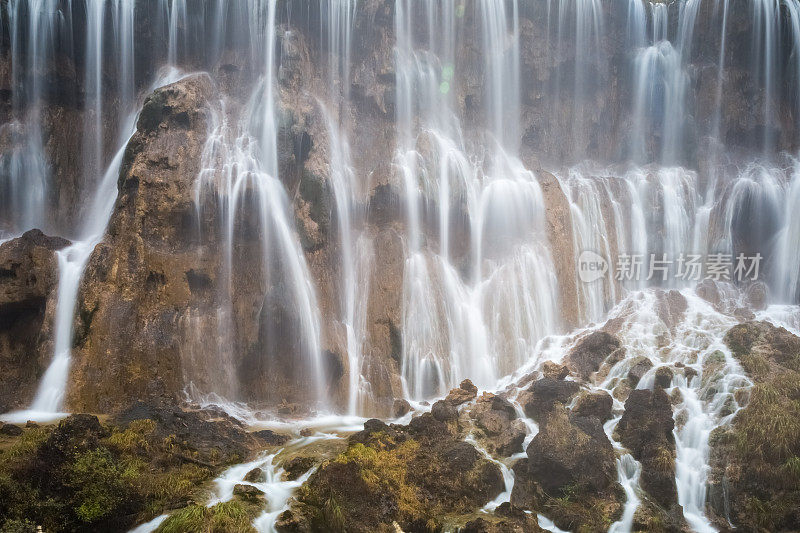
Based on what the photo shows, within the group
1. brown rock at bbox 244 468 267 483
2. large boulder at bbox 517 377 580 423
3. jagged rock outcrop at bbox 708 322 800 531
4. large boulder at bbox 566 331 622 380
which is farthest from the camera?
large boulder at bbox 566 331 622 380

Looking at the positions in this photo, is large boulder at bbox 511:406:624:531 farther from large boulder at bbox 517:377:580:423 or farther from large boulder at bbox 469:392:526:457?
large boulder at bbox 517:377:580:423

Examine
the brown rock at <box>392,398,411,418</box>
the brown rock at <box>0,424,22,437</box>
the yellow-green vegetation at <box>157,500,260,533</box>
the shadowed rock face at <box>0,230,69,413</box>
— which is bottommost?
the brown rock at <box>392,398,411,418</box>

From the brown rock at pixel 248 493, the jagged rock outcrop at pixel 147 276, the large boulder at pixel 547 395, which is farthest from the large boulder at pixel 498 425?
the jagged rock outcrop at pixel 147 276

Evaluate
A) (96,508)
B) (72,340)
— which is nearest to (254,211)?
(72,340)

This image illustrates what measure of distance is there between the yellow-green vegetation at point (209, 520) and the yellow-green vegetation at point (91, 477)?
13 centimetres

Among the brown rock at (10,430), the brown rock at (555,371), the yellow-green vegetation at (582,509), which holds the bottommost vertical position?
the yellow-green vegetation at (582,509)

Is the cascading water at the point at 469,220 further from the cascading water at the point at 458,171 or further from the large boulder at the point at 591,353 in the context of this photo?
the large boulder at the point at 591,353

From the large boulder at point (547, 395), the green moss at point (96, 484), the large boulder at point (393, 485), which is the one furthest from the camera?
the large boulder at point (547, 395)

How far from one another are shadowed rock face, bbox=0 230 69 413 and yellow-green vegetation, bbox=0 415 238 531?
4695 millimetres

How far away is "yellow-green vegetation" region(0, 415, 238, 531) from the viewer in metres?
10.2

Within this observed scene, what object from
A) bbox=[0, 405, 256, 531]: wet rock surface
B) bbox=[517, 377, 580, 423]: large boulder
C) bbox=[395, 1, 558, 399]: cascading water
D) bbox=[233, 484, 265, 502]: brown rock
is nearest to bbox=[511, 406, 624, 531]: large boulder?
bbox=[517, 377, 580, 423]: large boulder

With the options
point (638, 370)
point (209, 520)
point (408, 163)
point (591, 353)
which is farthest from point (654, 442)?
point (408, 163)

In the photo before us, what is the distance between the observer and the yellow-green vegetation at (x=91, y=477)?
1017 cm

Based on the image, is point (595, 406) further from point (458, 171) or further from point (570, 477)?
point (458, 171)
